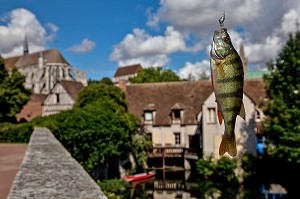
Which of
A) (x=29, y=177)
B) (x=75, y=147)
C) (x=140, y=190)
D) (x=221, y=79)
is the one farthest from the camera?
(x=140, y=190)

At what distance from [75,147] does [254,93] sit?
725 inches

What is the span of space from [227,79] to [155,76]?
4701 cm

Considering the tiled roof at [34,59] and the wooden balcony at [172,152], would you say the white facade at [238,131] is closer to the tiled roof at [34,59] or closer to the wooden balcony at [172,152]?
the wooden balcony at [172,152]

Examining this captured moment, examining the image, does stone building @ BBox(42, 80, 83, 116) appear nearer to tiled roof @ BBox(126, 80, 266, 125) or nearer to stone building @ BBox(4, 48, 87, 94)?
tiled roof @ BBox(126, 80, 266, 125)

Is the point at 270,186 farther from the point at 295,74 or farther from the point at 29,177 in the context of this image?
the point at 29,177

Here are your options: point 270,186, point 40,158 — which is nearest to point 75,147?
point 40,158

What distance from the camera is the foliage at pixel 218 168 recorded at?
24.2 metres

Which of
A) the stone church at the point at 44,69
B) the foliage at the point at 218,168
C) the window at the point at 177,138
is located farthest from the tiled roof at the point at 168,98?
the stone church at the point at 44,69

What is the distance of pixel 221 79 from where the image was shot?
1449mm

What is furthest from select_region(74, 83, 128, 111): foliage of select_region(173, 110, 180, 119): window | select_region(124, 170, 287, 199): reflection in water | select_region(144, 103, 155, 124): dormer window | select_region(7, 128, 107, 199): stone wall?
select_region(7, 128, 107, 199): stone wall

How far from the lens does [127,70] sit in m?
103

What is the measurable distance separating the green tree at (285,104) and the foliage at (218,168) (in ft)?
13.3

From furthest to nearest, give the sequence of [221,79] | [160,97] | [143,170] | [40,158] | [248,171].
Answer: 1. [160,97]
2. [143,170]
3. [248,171]
4. [40,158]
5. [221,79]

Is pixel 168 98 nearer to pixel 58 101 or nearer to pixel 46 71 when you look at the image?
pixel 58 101
